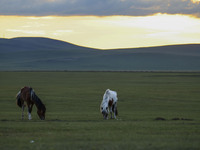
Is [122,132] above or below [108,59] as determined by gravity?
below

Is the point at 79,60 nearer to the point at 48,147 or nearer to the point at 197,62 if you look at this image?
the point at 197,62

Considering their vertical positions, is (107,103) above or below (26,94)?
below

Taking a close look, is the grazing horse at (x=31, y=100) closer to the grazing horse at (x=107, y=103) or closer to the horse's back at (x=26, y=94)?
the horse's back at (x=26, y=94)

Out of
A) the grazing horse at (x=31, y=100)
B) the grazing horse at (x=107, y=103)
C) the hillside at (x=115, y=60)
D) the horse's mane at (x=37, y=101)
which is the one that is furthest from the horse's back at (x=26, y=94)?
the hillside at (x=115, y=60)

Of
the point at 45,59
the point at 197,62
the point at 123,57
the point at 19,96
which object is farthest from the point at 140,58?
the point at 19,96

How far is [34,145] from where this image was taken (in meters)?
11.1

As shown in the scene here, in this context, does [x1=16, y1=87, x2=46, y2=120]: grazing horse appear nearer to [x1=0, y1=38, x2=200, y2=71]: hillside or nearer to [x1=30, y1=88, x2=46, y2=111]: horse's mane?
[x1=30, y1=88, x2=46, y2=111]: horse's mane

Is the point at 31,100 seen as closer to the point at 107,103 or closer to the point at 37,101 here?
the point at 37,101

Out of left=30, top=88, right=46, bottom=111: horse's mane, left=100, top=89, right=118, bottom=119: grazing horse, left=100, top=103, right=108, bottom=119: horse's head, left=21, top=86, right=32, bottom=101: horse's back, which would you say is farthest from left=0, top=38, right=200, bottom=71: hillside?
left=30, top=88, right=46, bottom=111: horse's mane

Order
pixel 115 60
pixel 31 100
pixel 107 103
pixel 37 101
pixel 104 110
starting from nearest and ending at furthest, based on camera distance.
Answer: pixel 37 101 < pixel 31 100 < pixel 104 110 < pixel 107 103 < pixel 115 60

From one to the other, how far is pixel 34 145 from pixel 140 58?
166m

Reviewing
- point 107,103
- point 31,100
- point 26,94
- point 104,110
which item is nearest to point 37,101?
point 31,100

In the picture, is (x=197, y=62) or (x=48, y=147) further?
(x=197, y=62)

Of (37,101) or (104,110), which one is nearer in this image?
(37,101)
